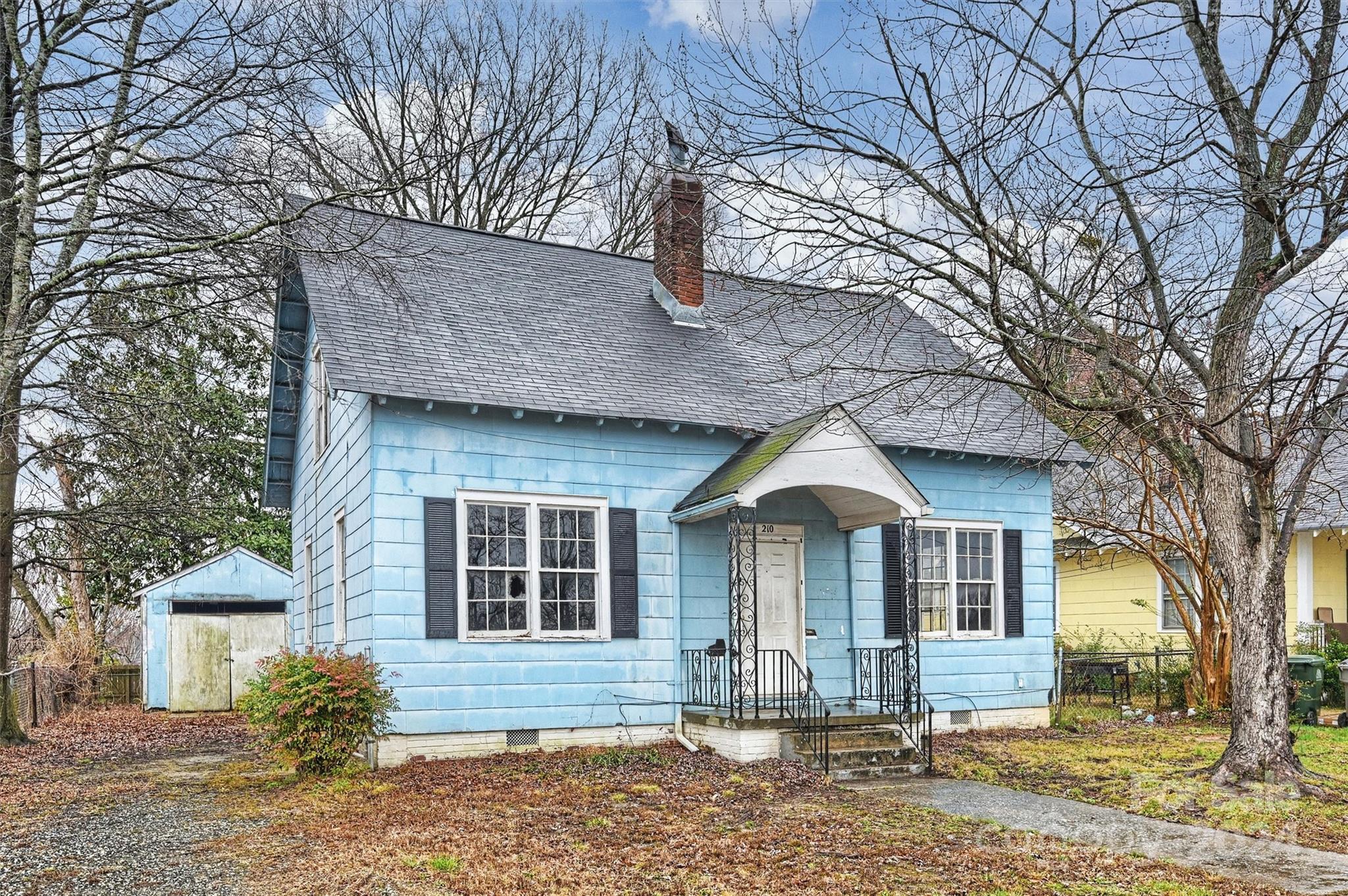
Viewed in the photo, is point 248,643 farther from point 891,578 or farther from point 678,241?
point 891,578

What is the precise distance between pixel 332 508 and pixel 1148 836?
1022 cm

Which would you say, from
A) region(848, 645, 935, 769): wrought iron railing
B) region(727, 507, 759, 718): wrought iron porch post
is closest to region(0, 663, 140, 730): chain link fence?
region(727, 507, 759, 718): wrought iron porch post

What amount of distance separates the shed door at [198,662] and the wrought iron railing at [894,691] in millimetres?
12940

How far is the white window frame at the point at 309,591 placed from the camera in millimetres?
16266

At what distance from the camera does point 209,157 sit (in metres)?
9.20

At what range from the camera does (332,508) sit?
14.3 m

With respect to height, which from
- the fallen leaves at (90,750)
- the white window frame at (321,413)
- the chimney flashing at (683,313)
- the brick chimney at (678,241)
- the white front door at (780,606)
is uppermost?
the brick chimney at (678,241)

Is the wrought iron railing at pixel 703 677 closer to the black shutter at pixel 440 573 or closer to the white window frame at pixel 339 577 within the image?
the black shutter at pixel 440 573

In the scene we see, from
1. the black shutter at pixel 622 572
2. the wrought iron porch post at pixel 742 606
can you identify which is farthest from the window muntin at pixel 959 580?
the black shutter at pixel 622 572

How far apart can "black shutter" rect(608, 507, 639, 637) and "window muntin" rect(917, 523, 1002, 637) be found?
3930mm

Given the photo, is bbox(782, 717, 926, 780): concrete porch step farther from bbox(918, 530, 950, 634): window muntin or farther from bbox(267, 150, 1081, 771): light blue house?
bbox(918, 530, 950, 634): window muntin

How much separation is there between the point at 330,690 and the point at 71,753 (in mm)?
5818

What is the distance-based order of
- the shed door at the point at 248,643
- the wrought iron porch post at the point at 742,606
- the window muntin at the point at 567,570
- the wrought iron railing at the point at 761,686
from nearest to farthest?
1. the wrought iron porch post at the point at 742,606
2. the wrought iron railing at the point at 761,686
3. the window muntin at the point at 567,570
4. the shed door at the point at 248,643

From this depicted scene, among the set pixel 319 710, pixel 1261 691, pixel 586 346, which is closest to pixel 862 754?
pixel 1261 691
